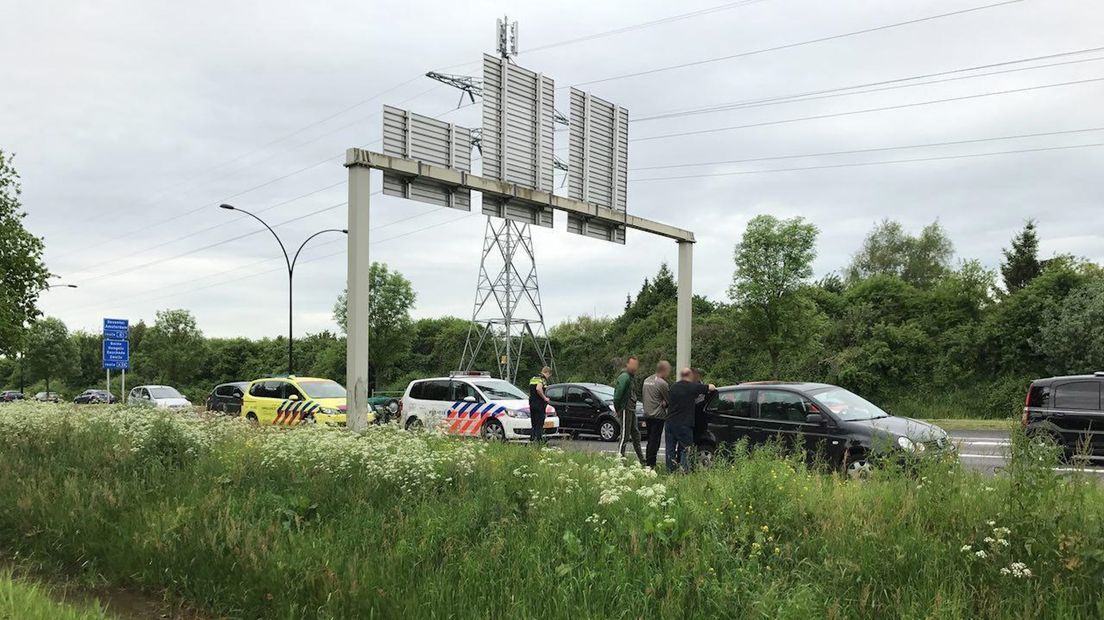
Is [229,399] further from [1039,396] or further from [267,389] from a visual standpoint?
[1039,396]

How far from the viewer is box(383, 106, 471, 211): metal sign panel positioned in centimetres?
1705

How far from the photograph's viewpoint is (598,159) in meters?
22.0

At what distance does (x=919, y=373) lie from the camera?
90.6 feet

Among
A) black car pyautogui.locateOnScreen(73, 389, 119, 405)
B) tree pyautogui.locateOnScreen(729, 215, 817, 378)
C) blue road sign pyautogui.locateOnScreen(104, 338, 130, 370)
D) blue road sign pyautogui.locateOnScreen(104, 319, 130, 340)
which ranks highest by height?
tree pyautogui.locateOnScreen(729, 215, 817, 378)

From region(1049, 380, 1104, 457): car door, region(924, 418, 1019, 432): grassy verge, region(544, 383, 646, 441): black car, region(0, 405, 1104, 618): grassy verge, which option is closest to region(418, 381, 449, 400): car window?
region(544, 383, 646, 441): black car

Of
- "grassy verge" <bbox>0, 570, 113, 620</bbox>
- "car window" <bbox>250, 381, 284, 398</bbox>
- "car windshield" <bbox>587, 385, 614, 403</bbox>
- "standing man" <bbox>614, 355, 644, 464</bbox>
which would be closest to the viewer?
"grassy verge" <bbox>0, 570, 113, 620</bbox>

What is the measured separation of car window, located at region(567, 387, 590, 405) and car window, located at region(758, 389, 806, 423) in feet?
32.2

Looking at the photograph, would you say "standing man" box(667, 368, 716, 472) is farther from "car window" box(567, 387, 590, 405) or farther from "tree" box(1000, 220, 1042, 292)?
"tree" box(1000, 220, 1042, 292)

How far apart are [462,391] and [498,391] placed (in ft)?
2.98

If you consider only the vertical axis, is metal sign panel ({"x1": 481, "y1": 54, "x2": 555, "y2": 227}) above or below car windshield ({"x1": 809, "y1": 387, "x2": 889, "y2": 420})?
above

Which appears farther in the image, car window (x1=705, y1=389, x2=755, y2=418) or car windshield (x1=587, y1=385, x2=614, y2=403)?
car windshield (x1=587, y1=385, x2=614, y2=403)

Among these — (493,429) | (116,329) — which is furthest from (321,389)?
(116,329)

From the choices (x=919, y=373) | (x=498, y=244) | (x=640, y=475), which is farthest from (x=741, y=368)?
(x=640, y=475)

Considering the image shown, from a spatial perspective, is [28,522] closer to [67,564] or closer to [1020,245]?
[67,564]
